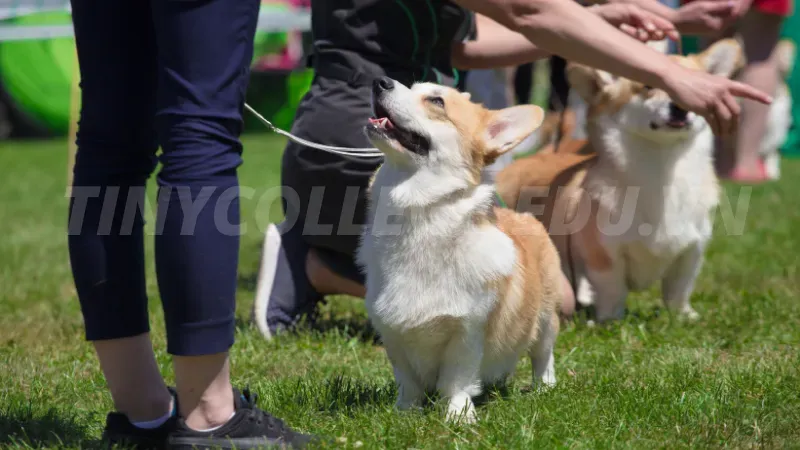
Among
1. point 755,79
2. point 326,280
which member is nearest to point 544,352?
point 326,280

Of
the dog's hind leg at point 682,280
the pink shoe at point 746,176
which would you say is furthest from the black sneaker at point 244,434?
the pink shoe at point 746,176

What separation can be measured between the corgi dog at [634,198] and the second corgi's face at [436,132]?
1387mm

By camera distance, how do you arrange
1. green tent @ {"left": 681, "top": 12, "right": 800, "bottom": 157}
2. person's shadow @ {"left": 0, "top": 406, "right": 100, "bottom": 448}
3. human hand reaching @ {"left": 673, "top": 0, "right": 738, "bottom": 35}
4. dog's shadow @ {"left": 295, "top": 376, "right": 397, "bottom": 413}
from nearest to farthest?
person's shadow @ {"left": 0, "top": 406, "right": 100, "bottom": 448} → dog's shadow @ {"left": 295, "top": 376, "right": 397, "bottom": 413} → human hand reaching @ {"left": 673, "top": 0, "right": 738, "bottom": 35} → green tent @ {"left": 681, "top": 12, "right": 800, "bottom": 157}

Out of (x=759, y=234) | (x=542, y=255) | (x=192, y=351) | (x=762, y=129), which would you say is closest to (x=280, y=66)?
(x=762, y=129)

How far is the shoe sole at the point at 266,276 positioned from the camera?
333 centimetres

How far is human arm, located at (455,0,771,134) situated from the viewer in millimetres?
2389

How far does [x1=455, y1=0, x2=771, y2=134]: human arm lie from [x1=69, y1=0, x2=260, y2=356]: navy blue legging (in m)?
0.81

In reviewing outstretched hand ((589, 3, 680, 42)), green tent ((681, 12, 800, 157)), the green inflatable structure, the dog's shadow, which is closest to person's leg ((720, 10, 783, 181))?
green tent ((681, 12, 800, 157))

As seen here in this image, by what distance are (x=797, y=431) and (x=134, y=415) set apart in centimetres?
140

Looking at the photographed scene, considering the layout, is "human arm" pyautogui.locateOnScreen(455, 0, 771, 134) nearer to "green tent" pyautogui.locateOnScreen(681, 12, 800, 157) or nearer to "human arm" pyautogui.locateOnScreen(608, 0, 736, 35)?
"human arm" pyautogui.locateOnScreen(608, 0, 736, 35)

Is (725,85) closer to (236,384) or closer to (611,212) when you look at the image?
(611,212)

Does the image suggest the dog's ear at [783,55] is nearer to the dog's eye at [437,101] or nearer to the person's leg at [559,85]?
the person's leg at [559,85]

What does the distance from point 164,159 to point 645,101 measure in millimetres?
2376

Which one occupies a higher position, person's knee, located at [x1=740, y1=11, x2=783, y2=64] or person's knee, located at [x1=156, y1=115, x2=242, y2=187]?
person's knee, located at [x1=156, y1=115, x2=242, y2=187]
